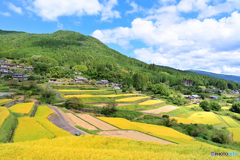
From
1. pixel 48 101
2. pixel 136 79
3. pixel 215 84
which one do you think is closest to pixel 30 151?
pixel 48 101

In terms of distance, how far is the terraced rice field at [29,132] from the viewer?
12.9 meters

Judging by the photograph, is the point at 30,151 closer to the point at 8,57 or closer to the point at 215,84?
the point at 8,57

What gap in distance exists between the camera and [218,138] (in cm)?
2017

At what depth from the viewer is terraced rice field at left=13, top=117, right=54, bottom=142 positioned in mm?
12922

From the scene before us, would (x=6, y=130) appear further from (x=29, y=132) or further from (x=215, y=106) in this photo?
(x=215, y=106)

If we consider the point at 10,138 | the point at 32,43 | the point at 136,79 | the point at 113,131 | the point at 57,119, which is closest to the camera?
the point at 10,138

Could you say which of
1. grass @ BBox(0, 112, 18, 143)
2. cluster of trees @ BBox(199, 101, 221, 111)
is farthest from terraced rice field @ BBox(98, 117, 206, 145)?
cluster of trees @ BBox(199, 101, 221, 111)

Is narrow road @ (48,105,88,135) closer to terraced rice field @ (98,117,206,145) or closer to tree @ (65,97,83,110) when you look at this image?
terraced rice field @ (98,117,206,145)

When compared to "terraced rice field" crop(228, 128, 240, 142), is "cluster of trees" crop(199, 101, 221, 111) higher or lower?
higher

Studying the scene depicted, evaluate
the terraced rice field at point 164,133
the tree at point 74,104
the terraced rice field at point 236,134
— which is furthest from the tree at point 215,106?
the tree at point 74,104

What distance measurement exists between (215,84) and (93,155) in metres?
159

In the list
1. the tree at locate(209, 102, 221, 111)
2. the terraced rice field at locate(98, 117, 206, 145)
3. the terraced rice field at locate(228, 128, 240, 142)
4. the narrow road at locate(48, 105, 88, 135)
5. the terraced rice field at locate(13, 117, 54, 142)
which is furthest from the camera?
the tree at locate(209, 102, 221, 111)

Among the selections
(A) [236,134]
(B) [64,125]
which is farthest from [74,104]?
(A) [236,134]

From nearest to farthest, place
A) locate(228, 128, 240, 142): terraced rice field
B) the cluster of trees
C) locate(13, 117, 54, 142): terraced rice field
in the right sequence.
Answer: locate(13, 117, 54, 142): terraced rice field
locate(228, 128, 240, 142): terraced rice field
the cluster of trees
